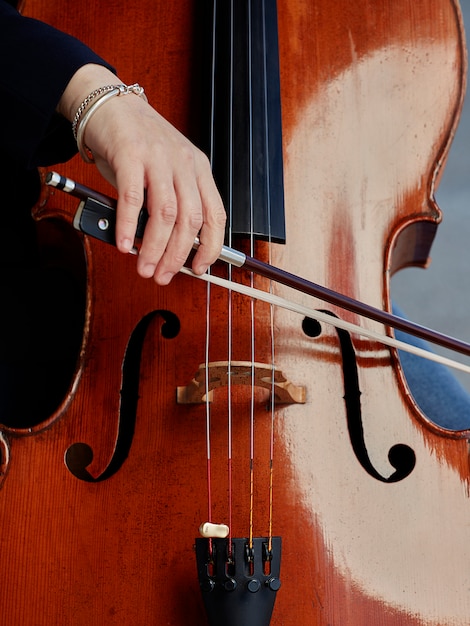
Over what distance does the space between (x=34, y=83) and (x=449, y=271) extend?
66.3 inches

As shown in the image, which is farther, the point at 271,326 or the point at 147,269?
the point at 271,326

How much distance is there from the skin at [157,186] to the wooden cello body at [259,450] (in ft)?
0.47

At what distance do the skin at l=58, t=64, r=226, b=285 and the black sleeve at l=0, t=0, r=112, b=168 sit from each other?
0.07 m

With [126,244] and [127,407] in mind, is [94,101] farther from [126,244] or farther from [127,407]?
[127,407]

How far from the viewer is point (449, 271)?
2.14 m

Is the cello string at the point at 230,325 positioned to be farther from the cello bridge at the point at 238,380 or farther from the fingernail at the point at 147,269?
the fingernail at the point at 147,269

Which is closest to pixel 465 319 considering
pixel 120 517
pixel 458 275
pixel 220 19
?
pixel 458 275

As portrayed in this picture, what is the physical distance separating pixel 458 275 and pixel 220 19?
4.67 ft

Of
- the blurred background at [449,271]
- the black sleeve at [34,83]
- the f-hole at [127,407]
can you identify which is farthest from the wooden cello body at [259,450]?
the blurred background at [449,271]

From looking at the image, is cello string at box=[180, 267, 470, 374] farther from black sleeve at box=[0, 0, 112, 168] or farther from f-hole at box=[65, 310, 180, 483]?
black sleeve at box=[0, 0, 112, 168]

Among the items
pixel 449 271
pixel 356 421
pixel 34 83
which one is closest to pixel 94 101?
pixel 34 83

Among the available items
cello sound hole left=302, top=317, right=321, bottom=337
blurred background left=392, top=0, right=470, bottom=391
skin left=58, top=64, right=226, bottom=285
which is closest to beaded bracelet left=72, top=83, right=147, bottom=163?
skin left=58, top=64, right=226, bottom=285

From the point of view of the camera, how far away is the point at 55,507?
2.09 ft

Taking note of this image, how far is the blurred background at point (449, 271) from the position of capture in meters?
2.09
